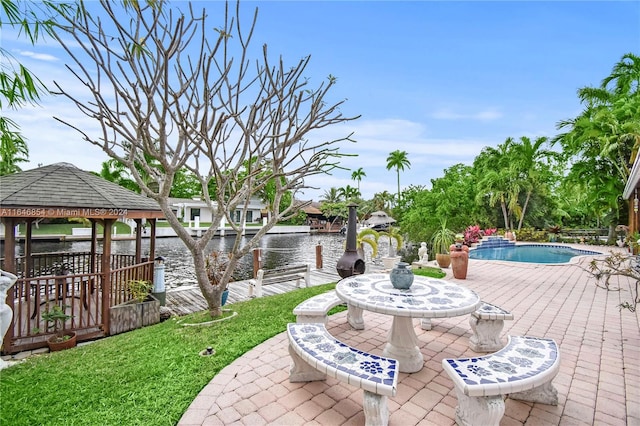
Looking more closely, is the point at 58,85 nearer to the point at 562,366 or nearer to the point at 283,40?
the point at 283,40

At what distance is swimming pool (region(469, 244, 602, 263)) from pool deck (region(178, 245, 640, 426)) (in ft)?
28.6

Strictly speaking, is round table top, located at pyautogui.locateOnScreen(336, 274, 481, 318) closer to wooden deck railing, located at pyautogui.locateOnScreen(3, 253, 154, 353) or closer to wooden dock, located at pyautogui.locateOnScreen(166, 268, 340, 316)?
wooden deck railing, located at pyautogui.locateOnScreen(3, 253, 154, 353)

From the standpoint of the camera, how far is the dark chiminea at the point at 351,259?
7059 millimetres

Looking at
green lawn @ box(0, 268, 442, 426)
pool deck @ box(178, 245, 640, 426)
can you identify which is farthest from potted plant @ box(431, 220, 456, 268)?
green lawn @ box(0, 268, 442, 426)

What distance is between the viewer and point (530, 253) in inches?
589

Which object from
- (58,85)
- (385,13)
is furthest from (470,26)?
(58,85)

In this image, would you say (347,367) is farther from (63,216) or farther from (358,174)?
(358,174)

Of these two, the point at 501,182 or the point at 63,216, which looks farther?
the point at 501,182

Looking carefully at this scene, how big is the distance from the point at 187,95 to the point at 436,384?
5224 mm

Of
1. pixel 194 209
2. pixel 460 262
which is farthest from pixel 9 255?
pixel 194 209

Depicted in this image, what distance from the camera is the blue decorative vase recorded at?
3416 millimetres

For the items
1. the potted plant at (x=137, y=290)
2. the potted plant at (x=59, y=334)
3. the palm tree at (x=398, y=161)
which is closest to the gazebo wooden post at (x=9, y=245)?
the potted plant at (x=59, y=334)

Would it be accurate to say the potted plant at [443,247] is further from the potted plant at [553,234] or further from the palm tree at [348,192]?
the palm tree at [348,192]

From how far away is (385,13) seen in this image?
6617mm
